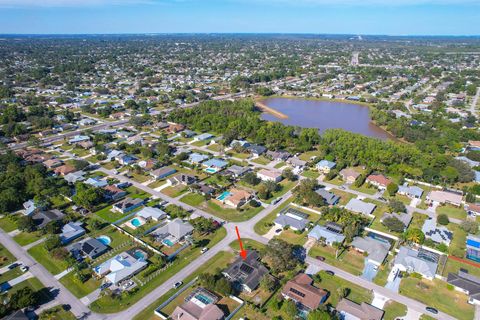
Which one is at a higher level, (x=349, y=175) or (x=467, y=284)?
(x=349, y=175)

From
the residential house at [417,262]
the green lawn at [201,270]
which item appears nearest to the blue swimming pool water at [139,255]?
the green lawn at [201,270]

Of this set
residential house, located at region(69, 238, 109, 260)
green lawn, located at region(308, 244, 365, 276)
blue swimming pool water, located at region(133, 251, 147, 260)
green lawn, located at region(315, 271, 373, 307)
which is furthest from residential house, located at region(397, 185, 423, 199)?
residential house, located at region(69, 238, 109, 260)

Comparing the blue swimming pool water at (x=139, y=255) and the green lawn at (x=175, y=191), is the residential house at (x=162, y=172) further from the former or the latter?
the blue swimming pool water at (x=139, y=255)

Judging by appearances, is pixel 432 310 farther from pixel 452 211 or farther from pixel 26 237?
pixel 26 237

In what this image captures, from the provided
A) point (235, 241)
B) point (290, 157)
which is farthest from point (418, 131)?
point (235, 241)

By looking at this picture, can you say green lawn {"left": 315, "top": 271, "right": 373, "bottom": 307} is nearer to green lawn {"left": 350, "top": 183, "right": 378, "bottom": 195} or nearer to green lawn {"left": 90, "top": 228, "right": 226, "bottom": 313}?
green lawn {"left": 90, "top": 228, "right": 226, "bottom": 313}

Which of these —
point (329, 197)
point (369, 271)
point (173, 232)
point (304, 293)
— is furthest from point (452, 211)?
point (173, 232)
